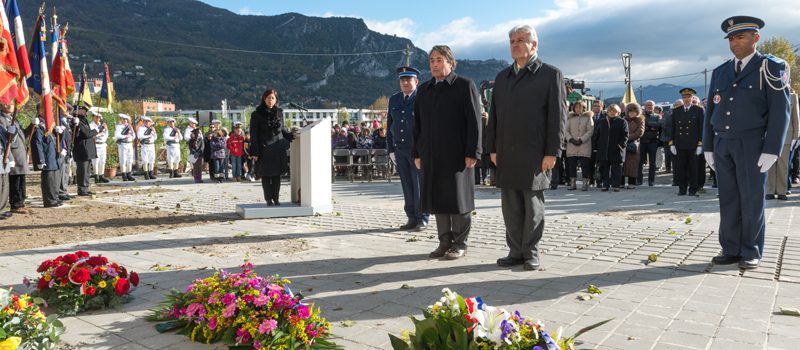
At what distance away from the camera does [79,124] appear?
1351cm

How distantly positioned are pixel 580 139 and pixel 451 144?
791cm

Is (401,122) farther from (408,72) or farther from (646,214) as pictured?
(646,214)

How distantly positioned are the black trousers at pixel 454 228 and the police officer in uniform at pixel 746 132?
231 cm

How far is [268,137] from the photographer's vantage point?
896 centimetres

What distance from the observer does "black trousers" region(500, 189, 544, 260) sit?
512cm

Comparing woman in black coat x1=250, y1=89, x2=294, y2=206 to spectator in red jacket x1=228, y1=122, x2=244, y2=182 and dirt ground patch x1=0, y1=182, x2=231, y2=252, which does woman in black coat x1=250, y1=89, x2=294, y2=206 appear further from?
spectator in red jacket x1=228, y1=122, x2=244, y2=182

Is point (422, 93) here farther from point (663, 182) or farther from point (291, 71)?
point (291, 71)

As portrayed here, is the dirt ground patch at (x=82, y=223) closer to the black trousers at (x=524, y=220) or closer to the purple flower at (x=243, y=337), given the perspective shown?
the purple flower at (x=243, y=337)

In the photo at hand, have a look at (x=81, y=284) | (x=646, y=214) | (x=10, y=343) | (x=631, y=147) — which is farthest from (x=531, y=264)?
(x=631, y=147)

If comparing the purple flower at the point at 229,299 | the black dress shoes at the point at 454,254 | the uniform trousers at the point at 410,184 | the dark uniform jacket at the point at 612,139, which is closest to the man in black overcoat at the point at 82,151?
the uniform trousers at the point at 410,184

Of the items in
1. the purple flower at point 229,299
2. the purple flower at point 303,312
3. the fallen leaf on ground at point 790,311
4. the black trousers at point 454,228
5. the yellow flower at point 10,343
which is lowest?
the fallen leaf on ground at point 790,311

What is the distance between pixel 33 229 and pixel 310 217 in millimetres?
3907

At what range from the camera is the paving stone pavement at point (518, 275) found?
347 cm

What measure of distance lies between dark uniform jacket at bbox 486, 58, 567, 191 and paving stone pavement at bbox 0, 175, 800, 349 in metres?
0.89
